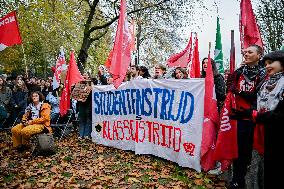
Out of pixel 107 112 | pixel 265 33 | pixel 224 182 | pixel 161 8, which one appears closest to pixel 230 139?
pixel 224 182

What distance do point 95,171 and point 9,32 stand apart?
585 cm

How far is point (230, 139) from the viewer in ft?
18.2

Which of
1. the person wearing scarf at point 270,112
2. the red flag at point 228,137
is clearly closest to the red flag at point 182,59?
the red flag at point 228,137

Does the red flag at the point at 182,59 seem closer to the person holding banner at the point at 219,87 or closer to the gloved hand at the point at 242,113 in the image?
the person holding banner at the point at 219,87

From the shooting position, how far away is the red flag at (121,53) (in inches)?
311

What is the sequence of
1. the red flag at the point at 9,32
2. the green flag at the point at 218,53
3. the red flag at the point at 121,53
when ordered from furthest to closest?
the red flag at the point at 9,32 → the red flag at the point at 121,53 → the green flag at the point at 218,53

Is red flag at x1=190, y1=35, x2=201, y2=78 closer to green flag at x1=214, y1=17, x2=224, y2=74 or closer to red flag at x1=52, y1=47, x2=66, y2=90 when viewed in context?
green flag at x1=214, y1=17, x2=224, y2=74

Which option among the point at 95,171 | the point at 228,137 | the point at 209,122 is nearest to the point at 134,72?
the point at 95,171

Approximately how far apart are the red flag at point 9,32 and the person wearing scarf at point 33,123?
2166mm

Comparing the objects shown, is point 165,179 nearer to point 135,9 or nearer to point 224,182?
point 224,182

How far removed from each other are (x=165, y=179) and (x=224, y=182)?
1.00m

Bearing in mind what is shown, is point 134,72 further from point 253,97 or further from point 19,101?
point 253,97

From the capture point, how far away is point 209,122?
6.23 meters

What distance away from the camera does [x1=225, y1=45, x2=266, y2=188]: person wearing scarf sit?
16.9ft
